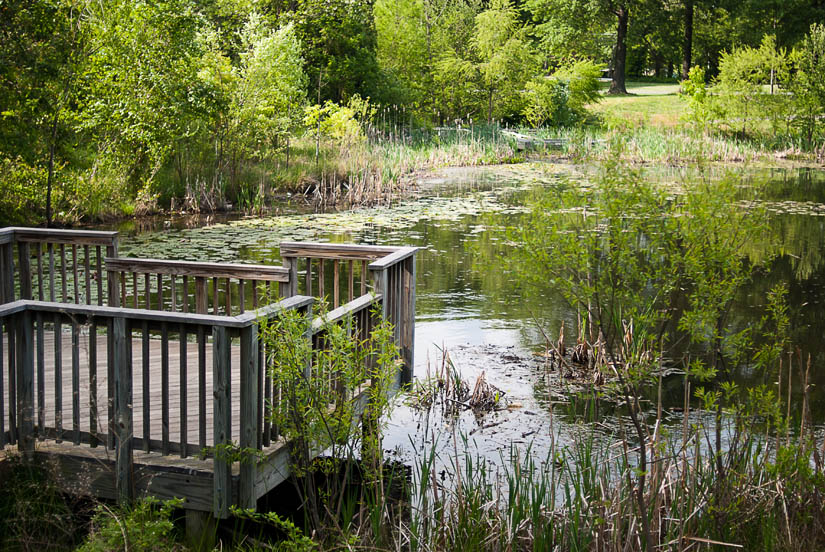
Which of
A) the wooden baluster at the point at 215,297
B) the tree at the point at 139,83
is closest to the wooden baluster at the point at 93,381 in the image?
the wooden baluster at the point at 215,297

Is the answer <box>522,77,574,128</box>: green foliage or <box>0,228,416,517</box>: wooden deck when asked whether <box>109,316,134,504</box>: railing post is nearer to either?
<box>0,228,416,517</box>: wooden deck

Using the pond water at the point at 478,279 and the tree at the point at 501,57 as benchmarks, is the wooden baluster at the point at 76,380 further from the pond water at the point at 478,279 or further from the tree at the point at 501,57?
the tree at the point at 501,57

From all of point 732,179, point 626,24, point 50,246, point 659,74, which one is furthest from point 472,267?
point 659,74

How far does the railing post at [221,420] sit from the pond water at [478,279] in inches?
46.8

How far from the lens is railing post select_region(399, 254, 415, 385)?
7.12m

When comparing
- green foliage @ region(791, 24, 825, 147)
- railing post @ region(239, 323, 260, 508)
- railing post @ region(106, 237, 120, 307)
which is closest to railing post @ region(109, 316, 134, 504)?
railing post @ region(239, 323, 260, 508)

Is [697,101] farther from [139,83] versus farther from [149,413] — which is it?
[149,413]

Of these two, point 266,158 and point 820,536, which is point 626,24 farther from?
point 820,536

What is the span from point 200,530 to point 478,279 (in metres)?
9.04

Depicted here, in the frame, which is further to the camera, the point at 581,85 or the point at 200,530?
the point at 581,85

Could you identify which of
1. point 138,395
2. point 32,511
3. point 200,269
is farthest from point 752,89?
point 32,511

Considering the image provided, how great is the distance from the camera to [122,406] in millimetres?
4613

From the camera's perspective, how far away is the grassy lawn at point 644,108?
41.7m

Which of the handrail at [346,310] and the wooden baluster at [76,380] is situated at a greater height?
the handrail at [346,310]
